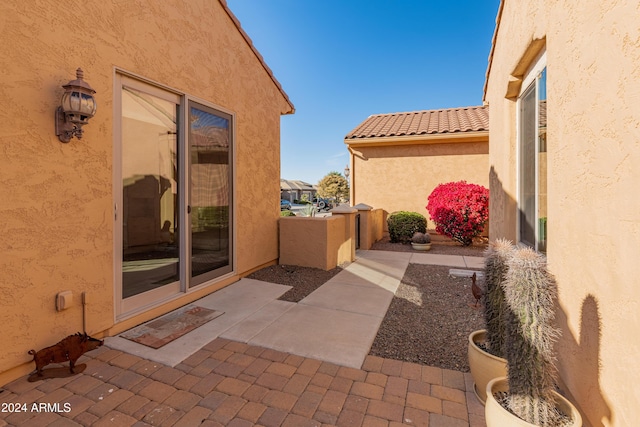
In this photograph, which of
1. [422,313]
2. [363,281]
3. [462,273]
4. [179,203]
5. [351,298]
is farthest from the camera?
[462,273]

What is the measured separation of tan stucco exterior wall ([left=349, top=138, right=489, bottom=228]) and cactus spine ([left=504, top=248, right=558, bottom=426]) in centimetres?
972

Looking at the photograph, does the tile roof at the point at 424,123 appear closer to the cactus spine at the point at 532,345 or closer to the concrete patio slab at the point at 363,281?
the concrete patio slab at the point at 363,281

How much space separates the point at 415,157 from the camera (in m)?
11.5

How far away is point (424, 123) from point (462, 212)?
15.9 ft

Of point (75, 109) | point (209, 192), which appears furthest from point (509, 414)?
point (209, 192)

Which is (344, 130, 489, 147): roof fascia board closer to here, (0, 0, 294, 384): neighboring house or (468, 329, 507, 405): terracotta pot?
(0, 0, 294, 384): neighboring house

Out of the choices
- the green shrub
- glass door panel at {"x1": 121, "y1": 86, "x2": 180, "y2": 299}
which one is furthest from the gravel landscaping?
the green shrub

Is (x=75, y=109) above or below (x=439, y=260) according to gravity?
above

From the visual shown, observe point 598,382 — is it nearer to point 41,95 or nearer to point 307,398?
point 307,398

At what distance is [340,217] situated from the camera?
24.3ft

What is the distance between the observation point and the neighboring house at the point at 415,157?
10.8 m

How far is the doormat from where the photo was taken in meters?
3.42

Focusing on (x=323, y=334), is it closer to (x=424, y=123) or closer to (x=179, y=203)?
(x=179, y=203)

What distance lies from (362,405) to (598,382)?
5.29 feet
